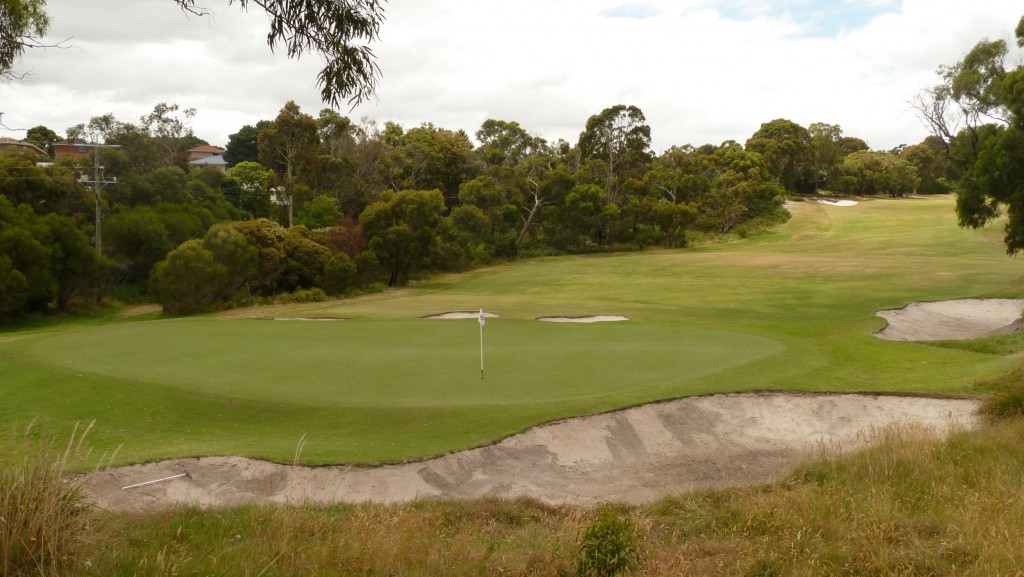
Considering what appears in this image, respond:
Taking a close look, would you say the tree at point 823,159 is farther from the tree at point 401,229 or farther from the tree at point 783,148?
the tree at point 401,229

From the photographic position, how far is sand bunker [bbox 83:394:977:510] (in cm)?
998

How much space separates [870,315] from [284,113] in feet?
184

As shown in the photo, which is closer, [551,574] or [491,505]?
[551,574]

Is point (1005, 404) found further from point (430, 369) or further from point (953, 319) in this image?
point (953, 319)

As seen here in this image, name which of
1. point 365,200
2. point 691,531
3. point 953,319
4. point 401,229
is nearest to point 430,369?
point 691,531

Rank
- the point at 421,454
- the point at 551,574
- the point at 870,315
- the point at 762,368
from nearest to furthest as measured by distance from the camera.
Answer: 1. the point at 551,574
2. the point at 421,454
3. the point at 762,368
4. the point at 870,315

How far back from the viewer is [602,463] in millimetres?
11422

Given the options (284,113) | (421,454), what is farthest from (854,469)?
(284,113)

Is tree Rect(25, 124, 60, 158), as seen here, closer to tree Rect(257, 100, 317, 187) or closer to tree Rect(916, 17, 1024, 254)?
tree Rect(257, 100, 317, 187)

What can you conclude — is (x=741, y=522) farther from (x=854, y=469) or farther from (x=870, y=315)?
(x=870, y=315)

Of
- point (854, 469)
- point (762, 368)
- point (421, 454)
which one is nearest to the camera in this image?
point (854, 469)

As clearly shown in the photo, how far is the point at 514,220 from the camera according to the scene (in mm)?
63500

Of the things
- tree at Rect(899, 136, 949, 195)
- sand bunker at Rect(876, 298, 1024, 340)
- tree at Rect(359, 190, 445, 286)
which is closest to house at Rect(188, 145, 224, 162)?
tree at Rect(359, 190, 445, 286)

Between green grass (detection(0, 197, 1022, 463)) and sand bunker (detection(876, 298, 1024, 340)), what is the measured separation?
3.12 feet
